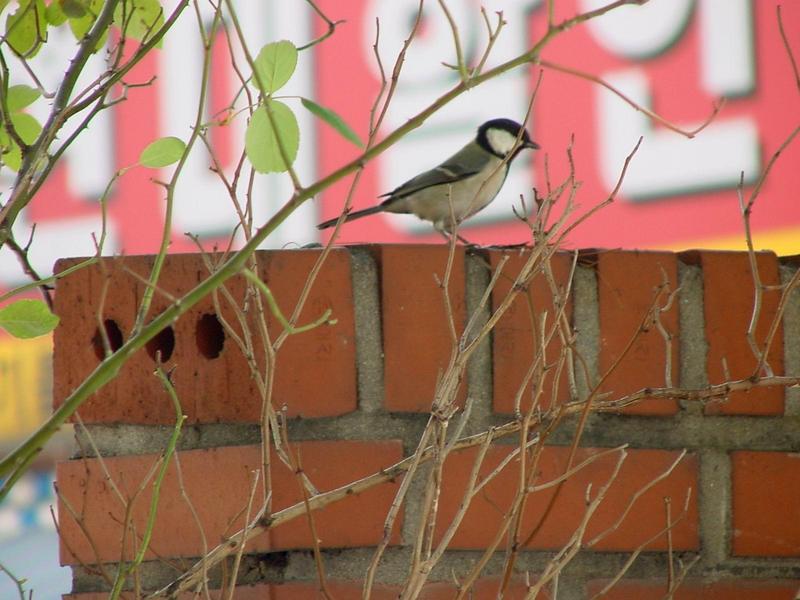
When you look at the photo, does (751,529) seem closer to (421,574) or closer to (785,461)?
(785,461)

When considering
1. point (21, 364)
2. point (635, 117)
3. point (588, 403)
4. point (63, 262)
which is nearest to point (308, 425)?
point (63, 262)

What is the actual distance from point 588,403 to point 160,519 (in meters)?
0.56

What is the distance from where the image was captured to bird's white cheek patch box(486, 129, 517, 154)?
3916 mm

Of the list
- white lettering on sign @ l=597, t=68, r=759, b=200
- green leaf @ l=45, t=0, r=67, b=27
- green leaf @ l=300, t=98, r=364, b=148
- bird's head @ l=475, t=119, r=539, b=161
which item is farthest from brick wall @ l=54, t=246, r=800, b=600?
bird's head @ l=475, t=119, r=539, b=161

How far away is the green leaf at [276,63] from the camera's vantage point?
31.1 inches

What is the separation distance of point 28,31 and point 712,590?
3.03ft

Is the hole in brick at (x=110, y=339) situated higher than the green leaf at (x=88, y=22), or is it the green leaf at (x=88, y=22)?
the green leaf at (x=88, y=22)

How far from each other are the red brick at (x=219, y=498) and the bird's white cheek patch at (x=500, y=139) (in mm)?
2735

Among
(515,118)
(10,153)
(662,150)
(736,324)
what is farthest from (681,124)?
(10,153)

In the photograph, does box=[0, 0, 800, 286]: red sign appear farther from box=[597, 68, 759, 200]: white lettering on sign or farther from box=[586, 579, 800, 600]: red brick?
box=[586, 579, 800, 600]: red brick

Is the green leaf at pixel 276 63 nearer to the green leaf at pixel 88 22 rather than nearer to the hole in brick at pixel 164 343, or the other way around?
the green leaf at pixel 88 22

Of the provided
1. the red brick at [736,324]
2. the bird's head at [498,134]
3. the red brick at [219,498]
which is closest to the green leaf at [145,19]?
the red brick at [219,498]

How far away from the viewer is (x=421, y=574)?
2.88 feet

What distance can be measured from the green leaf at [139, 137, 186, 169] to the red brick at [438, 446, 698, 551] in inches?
19.8
